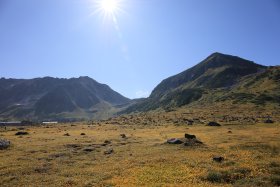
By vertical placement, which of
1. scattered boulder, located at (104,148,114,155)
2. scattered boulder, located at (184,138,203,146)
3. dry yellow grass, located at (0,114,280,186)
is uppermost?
scattered boulder, located at (184,138,203,146)

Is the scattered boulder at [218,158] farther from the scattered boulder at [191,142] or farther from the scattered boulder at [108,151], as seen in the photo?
the scattered boulder at [108,151]

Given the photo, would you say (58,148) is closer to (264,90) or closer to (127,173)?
(127,173)

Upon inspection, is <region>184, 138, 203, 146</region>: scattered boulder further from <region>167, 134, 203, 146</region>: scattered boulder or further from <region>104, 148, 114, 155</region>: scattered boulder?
<region>104, 148, 114, 155</region>: scattered boulder

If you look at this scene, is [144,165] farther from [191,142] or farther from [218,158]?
[191,142]

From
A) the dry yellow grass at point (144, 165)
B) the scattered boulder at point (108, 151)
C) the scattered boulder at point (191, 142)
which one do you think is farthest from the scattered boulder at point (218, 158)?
the scattered boulder at point (108, 151)

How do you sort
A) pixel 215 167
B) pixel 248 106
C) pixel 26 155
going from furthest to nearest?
pixel 248 106 → pixel 26 155 → pixel 215 167

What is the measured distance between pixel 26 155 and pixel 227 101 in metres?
141

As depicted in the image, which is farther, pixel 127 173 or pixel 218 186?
pixel 127 173

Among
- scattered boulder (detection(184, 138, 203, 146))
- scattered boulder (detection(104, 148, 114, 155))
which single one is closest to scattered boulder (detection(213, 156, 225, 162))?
scattered boulder (detection(184, 138, 203, 146))

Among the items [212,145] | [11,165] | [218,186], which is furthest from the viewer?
[212,145]

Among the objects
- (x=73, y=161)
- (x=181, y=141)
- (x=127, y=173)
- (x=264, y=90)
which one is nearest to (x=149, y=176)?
(x=127, y=173)

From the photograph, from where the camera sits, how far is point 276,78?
197500 millimetres

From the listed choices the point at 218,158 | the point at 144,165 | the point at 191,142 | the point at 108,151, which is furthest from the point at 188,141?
the point at 144,165

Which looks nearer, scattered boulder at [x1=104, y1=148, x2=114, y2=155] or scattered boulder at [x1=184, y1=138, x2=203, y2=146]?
scattered boulder at [x1=104, y1=148, x2=114, y2=155]
